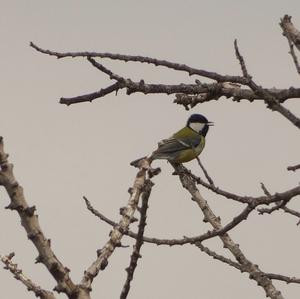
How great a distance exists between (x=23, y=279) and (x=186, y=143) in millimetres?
15962

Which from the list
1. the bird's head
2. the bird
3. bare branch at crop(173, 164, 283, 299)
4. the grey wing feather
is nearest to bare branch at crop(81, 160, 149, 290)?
bare branch at crop(173, 164, 283, 299)

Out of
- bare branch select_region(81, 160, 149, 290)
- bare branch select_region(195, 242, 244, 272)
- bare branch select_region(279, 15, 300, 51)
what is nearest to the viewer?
bare branch select_region(81, 160, 149, 290)

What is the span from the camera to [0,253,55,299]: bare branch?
2537mm

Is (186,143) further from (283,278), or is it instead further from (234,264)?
(283,278)

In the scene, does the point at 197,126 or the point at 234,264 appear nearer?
the point at 234,264

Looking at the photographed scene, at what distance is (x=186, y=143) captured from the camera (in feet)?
62.1

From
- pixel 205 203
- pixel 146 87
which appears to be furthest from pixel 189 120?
pixel 146 87

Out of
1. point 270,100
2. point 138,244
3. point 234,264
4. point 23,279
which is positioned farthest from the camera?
point 234,264

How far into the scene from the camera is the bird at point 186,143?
58.2 ft

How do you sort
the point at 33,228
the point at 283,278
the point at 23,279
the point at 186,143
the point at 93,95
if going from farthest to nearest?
1. the point at 186,143
2. the point at 283,278
3. the point at 93,95
4. the point at 23,279
5. the point at 33,228

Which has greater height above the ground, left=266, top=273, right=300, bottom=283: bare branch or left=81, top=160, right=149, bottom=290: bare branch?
left=266, top=273, right=300, bottom=283: bare branch

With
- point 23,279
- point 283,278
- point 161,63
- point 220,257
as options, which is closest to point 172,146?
point 220,257

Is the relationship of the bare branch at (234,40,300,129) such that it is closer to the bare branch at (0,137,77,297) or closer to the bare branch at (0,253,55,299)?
the bare branch at (0,253,55,299)

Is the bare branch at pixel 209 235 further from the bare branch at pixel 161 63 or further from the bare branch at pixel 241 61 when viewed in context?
the bare branch at pixel 161 63
